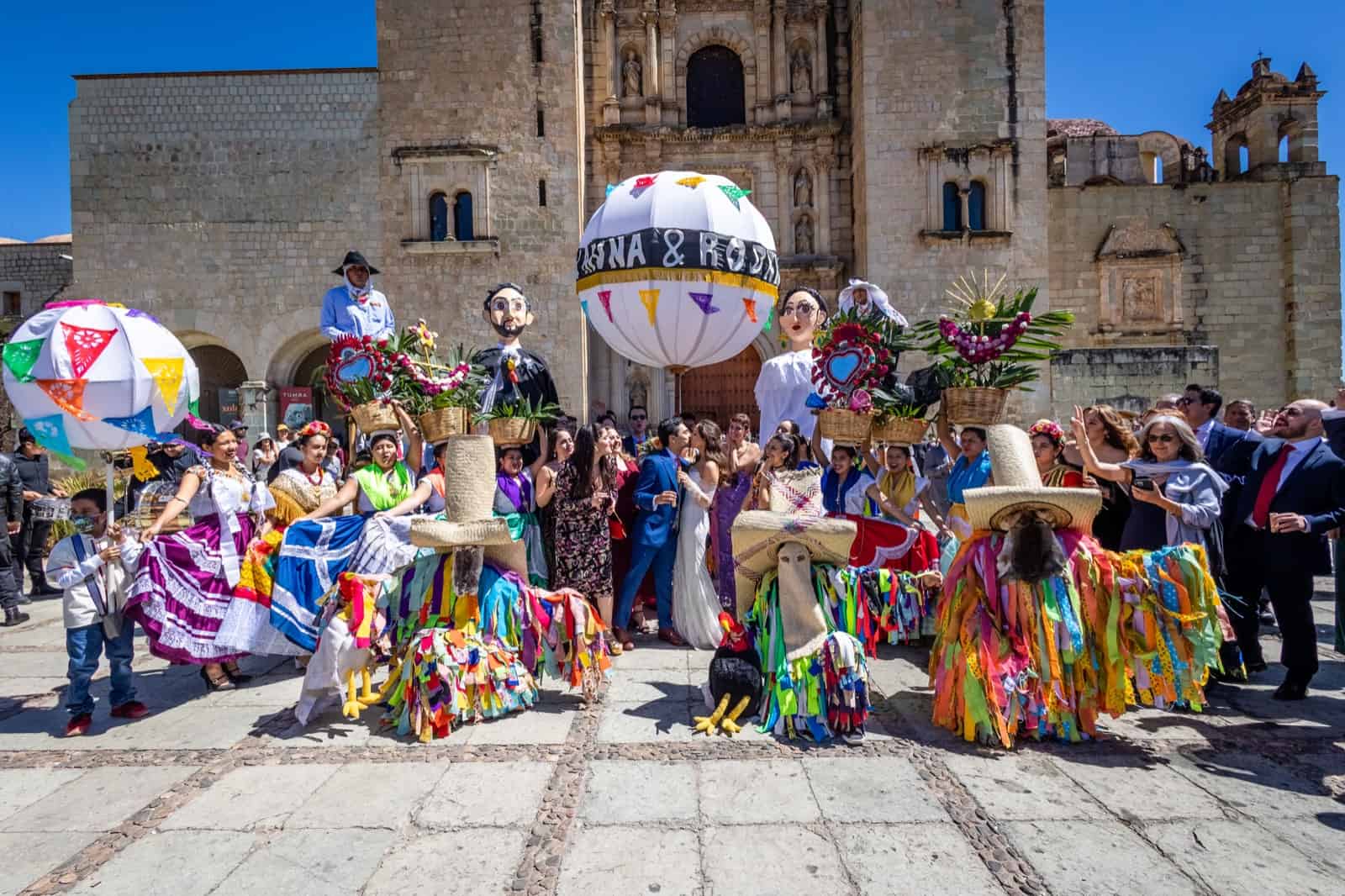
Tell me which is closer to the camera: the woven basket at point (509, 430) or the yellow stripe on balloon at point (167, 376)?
the yellow stripe on balloon at point (167, 376)

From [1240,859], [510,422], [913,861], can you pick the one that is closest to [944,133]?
[510,422]

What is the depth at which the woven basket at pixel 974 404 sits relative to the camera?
186 inches

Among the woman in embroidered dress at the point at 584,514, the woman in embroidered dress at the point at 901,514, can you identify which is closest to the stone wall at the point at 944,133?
the woman in embroidered dress at the point at 901,514

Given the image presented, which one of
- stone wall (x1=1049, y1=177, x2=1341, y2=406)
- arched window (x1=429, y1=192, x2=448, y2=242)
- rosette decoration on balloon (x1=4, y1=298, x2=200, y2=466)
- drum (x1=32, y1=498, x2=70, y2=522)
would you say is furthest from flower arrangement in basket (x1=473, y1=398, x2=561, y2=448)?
stone wall (x1=1049, y1=177, x2=1341, y2=406)

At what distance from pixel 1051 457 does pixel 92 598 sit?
5.77 m

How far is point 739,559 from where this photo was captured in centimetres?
398

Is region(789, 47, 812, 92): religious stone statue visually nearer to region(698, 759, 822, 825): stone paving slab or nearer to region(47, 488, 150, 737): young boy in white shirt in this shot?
region(47, 488, 150, 737): young boy in white shirt

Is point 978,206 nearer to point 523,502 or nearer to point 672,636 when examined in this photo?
point 672,636

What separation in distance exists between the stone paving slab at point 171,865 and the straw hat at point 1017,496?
3.48m

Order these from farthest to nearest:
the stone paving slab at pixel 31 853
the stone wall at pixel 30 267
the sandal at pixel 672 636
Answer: the stone wall at pixel 30 267 → the sandal at pixel 672 636 → the stone paving slab at pixel 31 853

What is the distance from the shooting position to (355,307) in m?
7.26

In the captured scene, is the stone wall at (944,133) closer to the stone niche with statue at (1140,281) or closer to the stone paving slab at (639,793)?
the stone niche with statue at (1140,281)

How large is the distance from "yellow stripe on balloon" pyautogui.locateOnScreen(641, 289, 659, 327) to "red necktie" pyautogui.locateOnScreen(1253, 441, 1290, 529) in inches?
158

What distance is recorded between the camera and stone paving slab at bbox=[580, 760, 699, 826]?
313cm
